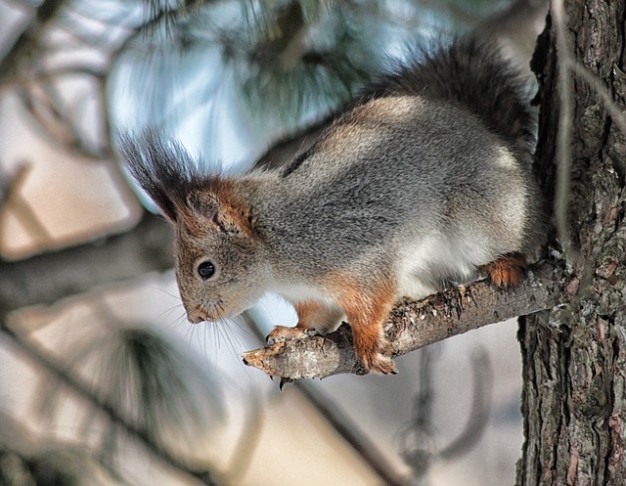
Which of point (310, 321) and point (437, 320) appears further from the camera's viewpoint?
point (310, 321)

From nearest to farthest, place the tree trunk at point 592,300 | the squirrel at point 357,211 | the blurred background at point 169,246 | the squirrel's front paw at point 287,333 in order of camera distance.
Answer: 1. the tree trunk at point 592,300
2. the squirrel at point 357,211
3. the squirrel's front paw at point 287,333
4. the blurred background at point 169,246

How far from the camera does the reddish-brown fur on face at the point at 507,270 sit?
0.94 metres

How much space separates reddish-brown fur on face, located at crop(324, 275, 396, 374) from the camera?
95 cm

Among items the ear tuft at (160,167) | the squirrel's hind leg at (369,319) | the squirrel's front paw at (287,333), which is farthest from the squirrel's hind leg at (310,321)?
the ear tuft at (160,167)

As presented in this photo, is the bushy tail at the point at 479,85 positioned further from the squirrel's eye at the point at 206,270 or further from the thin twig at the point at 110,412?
the thin twig at the point at 110,412

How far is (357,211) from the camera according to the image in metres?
1.03

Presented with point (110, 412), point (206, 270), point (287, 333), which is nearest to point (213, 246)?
point (206, 270)

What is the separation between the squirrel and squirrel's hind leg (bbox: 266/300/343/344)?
0.03 metres

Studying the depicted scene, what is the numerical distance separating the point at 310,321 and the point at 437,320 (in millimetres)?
254

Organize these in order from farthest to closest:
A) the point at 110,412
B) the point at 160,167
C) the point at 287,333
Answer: the point at 110,412, the point at 287,333, the point at 160,167

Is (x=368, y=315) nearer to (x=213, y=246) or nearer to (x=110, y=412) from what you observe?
(x=213, y=246)

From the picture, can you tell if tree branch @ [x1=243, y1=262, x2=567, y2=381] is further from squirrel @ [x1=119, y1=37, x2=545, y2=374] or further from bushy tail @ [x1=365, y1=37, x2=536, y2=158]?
bushy tail @ [x1=365, y1=37, x2=536, y2=158]

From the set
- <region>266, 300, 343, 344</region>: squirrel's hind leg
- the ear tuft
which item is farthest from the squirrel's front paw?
the ear tuft

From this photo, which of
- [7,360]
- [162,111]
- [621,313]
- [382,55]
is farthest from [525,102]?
[7,360]
